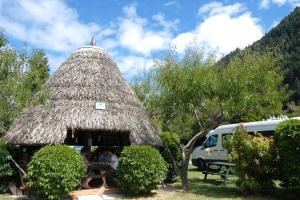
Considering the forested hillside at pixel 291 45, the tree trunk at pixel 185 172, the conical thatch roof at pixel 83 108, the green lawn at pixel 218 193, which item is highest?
the forested hillside at pixel 291 45

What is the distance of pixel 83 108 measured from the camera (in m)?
14.4

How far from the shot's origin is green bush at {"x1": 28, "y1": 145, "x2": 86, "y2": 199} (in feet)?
38.4

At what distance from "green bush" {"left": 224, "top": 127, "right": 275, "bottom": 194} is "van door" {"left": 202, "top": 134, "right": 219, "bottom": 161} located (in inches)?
325

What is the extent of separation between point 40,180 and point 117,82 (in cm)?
607

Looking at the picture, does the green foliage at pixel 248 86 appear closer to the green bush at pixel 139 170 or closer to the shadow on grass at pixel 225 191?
the shadow on grass at pixel 225 191

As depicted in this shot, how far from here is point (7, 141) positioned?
14.3m

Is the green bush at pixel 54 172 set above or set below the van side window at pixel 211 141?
below

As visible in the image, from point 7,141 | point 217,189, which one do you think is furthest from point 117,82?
point 217,189

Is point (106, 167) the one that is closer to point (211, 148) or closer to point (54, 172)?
point (54, 172)

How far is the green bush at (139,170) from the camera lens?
42.6 ft

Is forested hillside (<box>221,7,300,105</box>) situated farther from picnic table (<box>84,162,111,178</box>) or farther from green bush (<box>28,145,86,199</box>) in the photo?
green bush (<box>28,145,86,199</box>)

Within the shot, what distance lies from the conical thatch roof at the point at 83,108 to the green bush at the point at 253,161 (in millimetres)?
3561

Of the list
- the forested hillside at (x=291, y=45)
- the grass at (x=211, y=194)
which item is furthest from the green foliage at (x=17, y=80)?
the forested hillside at (x=291, y=45)

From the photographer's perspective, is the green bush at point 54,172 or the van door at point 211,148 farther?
the van door at point 211,148
